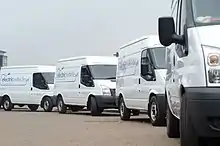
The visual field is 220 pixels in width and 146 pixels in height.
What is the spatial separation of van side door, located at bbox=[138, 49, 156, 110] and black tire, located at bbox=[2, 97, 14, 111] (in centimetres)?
1295

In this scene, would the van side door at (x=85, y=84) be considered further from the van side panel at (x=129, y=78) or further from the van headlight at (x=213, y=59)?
the van headlight at (x=213, y=59)

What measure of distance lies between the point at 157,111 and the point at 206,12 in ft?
23.7

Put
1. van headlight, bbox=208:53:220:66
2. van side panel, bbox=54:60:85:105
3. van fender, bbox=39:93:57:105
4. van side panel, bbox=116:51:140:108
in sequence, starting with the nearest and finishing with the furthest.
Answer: van headlight, bbox=208:53:220:66
van side panel, bbox=116:51:140:108
van side panel, bbox=54:60:85:105
van fender, bbox=39:93:57:105

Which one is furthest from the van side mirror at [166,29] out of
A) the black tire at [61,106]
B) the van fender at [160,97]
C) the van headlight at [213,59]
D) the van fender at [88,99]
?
the black tire at [61,106]

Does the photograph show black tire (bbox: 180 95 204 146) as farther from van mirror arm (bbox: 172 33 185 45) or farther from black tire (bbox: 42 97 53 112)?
black tire (bbox: 42 97 53 112)

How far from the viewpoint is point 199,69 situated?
527 cm

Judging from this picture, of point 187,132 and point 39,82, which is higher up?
point 39,82

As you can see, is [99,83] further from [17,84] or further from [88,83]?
[17,84]

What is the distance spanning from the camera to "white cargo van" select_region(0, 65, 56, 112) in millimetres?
25062

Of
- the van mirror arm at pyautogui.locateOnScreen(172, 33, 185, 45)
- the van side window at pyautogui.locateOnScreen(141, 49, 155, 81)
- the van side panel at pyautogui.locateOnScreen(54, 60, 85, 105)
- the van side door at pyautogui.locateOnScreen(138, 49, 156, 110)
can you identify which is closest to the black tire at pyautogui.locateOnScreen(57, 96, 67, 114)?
the van side panel at pyautogui.locateOnScreen(54, 60, 85, 105)

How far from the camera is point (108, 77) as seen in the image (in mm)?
20047

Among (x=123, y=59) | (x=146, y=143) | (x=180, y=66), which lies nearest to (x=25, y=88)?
(x=123, y=59)

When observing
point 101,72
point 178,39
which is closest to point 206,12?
point 178,39

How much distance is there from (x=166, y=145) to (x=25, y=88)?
1779 centimetres
